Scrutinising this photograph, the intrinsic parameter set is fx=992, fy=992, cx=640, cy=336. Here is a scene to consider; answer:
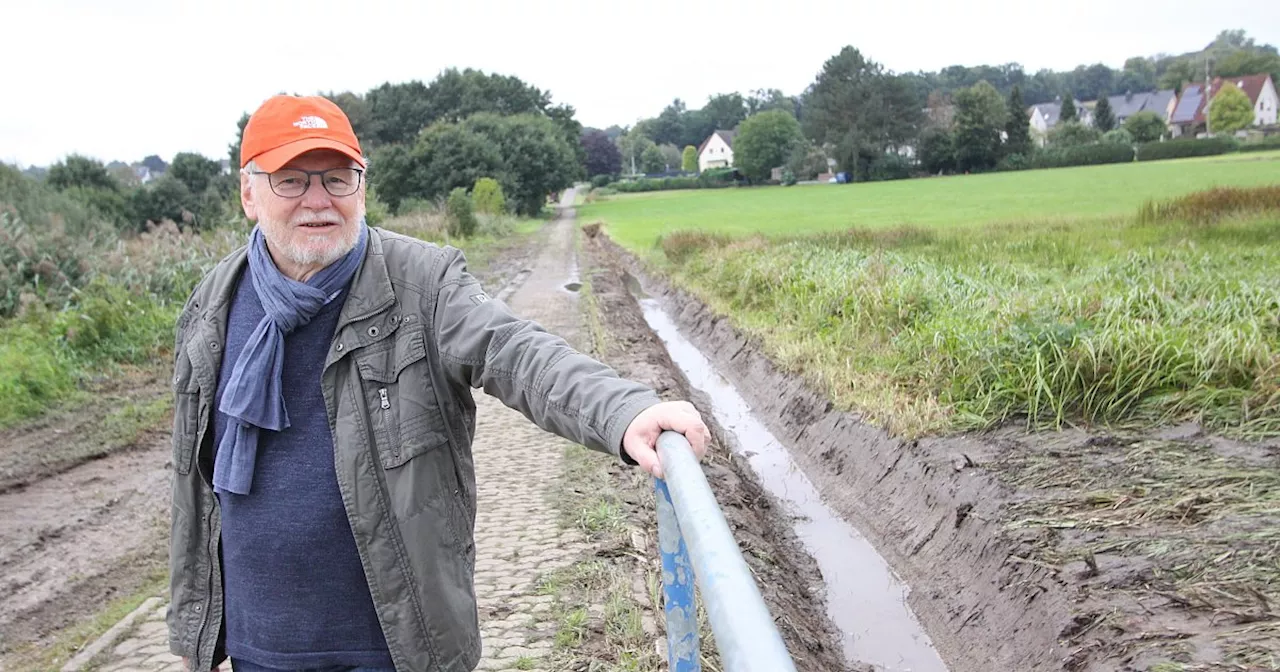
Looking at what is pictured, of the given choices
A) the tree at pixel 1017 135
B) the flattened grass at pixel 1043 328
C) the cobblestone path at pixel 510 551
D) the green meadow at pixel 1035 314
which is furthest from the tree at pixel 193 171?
the tree at pixel 1017 135

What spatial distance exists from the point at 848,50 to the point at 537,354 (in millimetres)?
83244

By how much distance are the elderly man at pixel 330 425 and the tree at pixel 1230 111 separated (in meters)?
89.3

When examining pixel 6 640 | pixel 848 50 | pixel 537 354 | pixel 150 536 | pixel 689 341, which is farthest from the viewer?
pixel 848 50

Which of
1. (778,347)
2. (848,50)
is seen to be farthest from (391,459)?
(848,50)

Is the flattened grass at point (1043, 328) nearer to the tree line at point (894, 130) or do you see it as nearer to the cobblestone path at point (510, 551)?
the cobblestone path at point (510, 551)

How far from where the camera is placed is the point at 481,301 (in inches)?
84.6

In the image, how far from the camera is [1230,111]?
77.6 m

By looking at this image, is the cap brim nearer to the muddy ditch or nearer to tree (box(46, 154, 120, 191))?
the muddy ditch

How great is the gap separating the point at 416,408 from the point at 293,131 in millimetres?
661

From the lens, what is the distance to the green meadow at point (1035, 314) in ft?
22.2

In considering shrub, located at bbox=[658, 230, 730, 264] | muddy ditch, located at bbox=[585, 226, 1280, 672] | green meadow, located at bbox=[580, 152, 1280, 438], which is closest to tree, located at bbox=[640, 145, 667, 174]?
shrub, located at bbox=[658, 230, 730, 264]

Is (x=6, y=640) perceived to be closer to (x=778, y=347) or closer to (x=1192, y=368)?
(x=1192, y=368)

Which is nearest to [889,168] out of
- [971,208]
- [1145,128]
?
[1145,128]

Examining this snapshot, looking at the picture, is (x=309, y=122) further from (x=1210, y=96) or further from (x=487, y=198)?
(x=1210, y=96)
